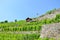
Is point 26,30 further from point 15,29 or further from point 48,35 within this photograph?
point 48,35

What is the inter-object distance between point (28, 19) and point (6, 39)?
681 inches

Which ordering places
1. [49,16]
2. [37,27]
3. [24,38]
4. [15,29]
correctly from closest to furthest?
[24,38]
[37,27]
[15,29]
[49,16]

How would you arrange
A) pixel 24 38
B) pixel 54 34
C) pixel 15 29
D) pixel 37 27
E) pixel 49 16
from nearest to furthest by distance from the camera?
pixel 54 34 < pixel 24 38 < pixel 37 27 < pixel 15 29 < pixel 49 16

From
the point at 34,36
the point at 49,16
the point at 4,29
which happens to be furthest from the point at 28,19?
the point at 34,36

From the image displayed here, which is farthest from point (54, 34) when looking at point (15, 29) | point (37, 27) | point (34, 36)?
point (15, 29)

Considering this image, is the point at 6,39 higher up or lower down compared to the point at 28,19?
lower down

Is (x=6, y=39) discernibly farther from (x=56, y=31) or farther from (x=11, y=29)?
(x=11, y=29)

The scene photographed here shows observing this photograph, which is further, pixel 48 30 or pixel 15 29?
pixel 15 29

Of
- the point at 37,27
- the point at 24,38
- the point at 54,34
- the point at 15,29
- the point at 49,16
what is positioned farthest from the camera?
the point at 49,16

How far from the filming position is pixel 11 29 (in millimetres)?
41438

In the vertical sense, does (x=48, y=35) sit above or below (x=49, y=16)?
below

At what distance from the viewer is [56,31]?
29469mm

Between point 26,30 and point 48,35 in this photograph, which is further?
point 26,30

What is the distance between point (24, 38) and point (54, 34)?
12.7 ft
